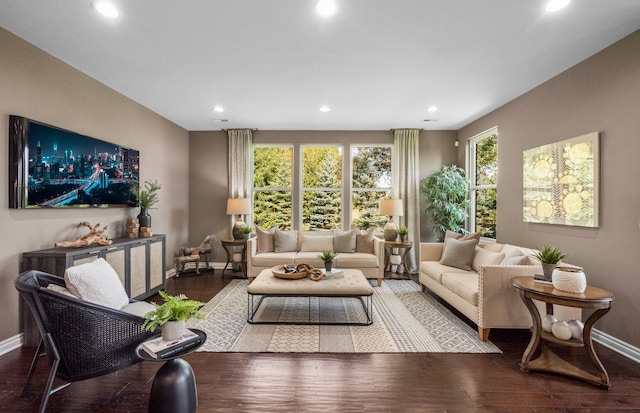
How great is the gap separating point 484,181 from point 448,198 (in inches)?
25.7

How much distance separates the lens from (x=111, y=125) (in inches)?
Result: 153

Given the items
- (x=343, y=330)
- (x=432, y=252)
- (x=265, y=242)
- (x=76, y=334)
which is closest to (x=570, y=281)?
(x=343, y=330)

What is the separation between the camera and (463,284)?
10.6 ft

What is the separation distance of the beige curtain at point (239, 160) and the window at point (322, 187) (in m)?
1.13

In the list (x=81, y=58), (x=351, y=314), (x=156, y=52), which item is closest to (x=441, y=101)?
(x=351, y=314)

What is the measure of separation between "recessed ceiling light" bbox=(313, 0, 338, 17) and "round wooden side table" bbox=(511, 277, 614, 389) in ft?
8.59

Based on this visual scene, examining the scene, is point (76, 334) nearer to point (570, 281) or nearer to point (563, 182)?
point (570, 281)

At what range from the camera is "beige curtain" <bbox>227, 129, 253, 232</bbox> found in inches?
233

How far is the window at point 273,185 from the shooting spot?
241 inches

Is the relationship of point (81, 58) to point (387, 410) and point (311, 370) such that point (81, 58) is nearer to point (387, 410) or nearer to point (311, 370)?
point (311, 370)

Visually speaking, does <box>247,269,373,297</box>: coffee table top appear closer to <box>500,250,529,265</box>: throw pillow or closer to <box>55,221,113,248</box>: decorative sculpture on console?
<box>500,250,529,265</box>: throw pillow

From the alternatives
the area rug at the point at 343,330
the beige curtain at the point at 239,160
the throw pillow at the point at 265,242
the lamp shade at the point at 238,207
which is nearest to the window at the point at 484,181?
the area rug at the point at 343,330

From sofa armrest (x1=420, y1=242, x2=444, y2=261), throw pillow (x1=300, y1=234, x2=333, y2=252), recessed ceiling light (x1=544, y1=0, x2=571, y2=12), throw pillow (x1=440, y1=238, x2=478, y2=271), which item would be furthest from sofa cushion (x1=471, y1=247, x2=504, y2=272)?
recessed ceiling light (x1=544, y1=0, x2=571, y2=12)

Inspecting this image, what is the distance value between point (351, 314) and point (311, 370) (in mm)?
1261
